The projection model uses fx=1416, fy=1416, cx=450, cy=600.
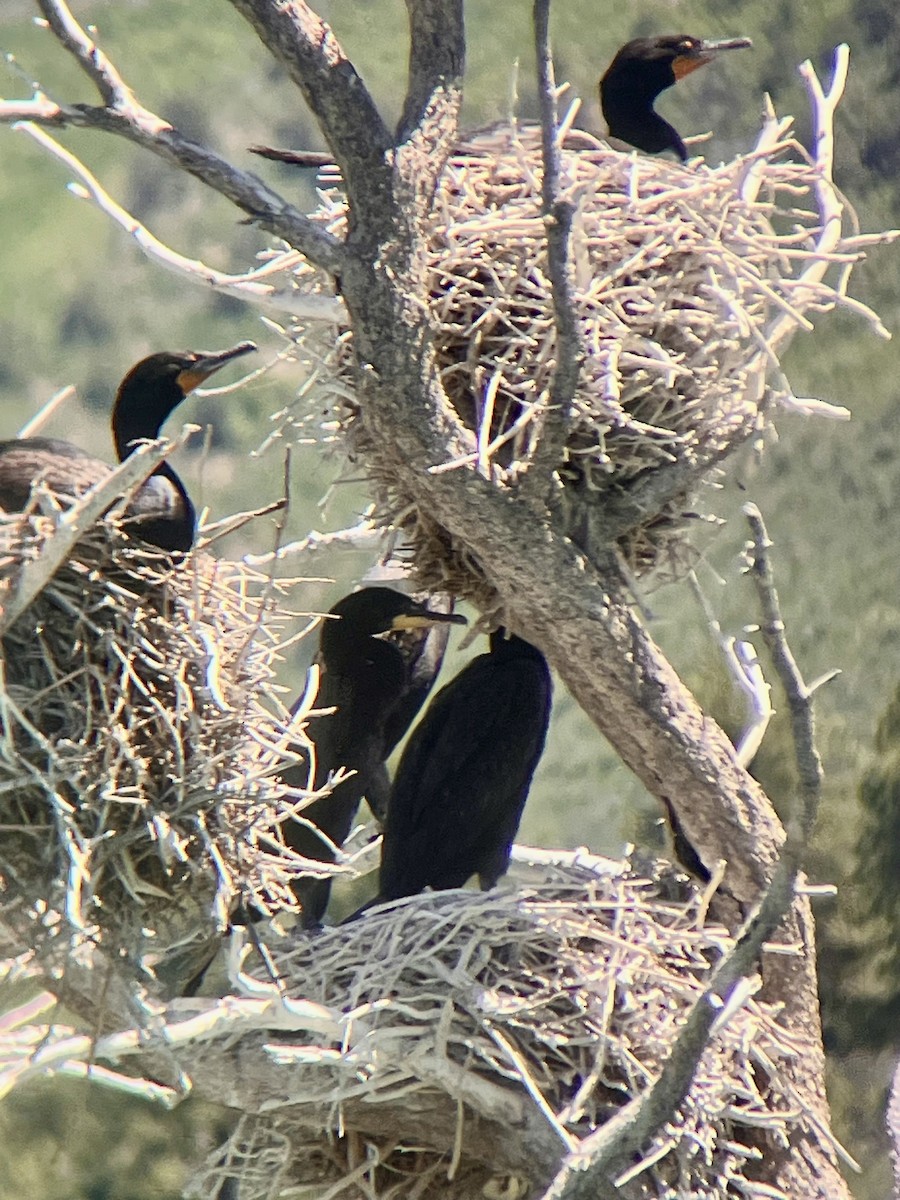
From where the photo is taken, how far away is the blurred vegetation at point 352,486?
3.97 m

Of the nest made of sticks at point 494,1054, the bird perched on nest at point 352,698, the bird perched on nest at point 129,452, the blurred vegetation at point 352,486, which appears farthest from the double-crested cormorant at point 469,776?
the blurred vegetation at point 352,486

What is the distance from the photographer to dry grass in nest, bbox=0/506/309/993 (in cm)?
140

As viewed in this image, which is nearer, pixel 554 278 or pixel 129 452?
pixel 554 278

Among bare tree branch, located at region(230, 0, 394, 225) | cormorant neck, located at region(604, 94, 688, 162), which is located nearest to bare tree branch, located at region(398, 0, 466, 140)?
bare tree branch, located at region(230, 0, 394, 225)

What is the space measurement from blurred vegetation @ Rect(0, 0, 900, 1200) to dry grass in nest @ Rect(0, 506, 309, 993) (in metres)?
2.31

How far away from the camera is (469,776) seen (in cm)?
193

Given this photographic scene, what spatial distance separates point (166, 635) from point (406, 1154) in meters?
0.73

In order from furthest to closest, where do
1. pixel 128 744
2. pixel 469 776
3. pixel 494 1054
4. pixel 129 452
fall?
pixel 469 776, pixel 129 452, pixel 494 1054, pixel 128 744

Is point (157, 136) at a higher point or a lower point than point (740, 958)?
higher

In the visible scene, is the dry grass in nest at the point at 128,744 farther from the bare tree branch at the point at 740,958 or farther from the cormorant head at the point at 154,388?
the bare tree branch at the point at 740,958

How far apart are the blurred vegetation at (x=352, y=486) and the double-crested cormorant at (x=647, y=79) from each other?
186 cm

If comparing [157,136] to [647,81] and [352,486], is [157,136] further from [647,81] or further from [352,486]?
[352,486]

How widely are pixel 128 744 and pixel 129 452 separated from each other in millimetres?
436

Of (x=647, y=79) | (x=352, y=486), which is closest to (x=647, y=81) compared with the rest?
(x=647, y=79)
